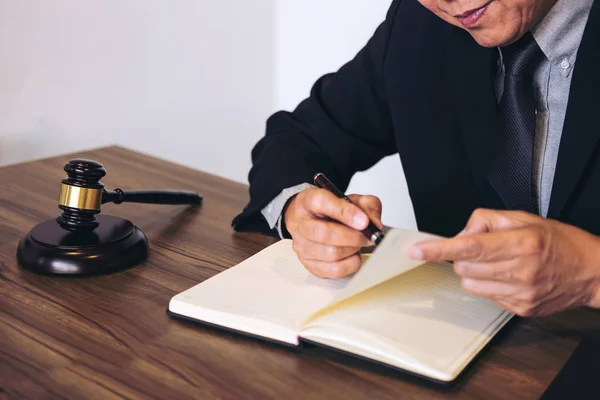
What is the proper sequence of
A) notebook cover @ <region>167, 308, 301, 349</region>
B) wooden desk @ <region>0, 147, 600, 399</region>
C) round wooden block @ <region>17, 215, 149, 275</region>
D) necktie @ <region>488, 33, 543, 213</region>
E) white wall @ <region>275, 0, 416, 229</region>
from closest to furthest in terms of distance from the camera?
wooden desk @ <region>0, 147, 600, 399</region> < notebook cover @ <region>167, 308, 301, 349</region> < round wooden block @ <region>17, 215, 149, 275</region> < necktie @ <region>488, 33, 543, 213</region> < white wall @ <region>275, 0, 416, 229</region>

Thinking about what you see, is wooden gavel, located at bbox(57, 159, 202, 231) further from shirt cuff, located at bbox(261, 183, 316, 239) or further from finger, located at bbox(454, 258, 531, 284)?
finger, located at bbox(454, 258, 531, 284)

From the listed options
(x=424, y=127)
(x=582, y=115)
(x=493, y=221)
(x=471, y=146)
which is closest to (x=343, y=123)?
(x=424, y=127)

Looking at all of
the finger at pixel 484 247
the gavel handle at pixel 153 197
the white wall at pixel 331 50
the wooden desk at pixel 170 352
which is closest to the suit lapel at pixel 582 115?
the wooden desk at pixel 170 352

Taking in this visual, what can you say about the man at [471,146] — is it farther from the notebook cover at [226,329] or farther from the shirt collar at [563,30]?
the notebook cover at [226,329]

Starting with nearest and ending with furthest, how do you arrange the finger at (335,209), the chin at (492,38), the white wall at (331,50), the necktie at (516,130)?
the finger at (335,209), the chin at (492,38), the necktie at (516,130), the white wall at (331,50)

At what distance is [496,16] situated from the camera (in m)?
1.41

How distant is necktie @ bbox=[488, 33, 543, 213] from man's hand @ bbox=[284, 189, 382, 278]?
404mm

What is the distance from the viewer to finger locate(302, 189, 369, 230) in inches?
47.6

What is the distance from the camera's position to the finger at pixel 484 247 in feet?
3.28

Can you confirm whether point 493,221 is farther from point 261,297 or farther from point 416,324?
point 261,297

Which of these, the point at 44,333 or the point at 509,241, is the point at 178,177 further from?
the point at 509,241

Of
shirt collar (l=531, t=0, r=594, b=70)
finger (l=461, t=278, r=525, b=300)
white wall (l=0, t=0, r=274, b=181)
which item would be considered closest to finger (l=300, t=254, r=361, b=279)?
finger (l=461, t=278, r=525, b=300)

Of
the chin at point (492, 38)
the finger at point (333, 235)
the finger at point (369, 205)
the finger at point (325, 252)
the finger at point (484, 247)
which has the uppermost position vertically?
the chin at point (492, 38)

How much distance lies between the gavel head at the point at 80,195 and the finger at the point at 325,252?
1.37 feet
